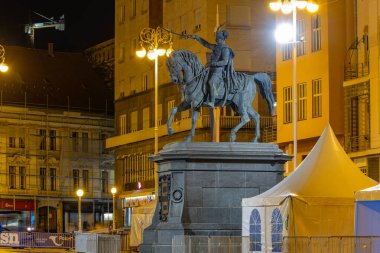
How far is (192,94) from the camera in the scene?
35.2 meters

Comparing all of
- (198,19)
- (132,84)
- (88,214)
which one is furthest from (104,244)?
(88,214)

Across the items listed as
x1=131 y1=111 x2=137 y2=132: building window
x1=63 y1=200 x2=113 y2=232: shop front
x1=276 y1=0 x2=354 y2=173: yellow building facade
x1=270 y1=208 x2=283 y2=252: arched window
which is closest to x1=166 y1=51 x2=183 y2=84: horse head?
x1=270 y1=208 x2=283 y2=252: arched window

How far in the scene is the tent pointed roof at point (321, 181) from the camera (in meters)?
32.2

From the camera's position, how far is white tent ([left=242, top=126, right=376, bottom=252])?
1262 inches

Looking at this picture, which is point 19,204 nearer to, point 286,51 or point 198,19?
point 198,19

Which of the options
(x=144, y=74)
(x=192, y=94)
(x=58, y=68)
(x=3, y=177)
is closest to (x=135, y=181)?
(x=144, y=74)

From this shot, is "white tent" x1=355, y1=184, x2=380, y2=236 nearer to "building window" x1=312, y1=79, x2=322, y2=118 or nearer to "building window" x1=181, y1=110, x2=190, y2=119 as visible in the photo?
"building window" x1=312, y1=79, x2=322, y2=118

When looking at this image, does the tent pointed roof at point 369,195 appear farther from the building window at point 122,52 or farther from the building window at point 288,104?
the building window at point 122,52

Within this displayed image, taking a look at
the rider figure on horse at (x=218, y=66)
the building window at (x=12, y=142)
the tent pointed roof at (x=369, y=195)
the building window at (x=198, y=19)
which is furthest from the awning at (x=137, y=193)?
the tent pointed roof at (x=369, y=195)

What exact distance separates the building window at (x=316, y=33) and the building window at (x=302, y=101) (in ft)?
7.02

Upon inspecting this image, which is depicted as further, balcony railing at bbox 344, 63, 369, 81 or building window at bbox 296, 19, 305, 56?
building window at bbox 296, 19, 305, 56

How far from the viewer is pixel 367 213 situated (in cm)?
2861

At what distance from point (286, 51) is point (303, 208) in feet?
109

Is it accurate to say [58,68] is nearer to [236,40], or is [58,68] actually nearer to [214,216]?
[236,40]
